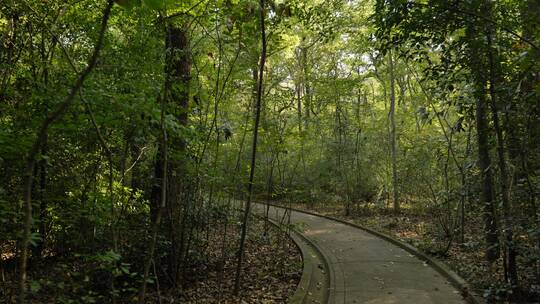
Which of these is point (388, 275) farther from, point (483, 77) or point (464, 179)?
point (483, 77)

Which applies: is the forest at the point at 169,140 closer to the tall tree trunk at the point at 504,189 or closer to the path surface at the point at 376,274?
the tall tree trunk at the point at 504,189

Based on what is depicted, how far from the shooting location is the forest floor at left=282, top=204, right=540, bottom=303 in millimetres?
5684

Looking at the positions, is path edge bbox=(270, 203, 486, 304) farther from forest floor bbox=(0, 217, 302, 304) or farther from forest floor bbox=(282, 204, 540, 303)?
forest floor bbox=(0, 217, 302, 304)

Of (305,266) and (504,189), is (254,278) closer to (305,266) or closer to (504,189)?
(305,266)

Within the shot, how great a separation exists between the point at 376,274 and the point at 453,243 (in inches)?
140

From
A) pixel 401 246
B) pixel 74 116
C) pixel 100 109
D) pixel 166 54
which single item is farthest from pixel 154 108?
pixel 401 246

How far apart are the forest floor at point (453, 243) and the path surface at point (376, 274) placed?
509 millimetres

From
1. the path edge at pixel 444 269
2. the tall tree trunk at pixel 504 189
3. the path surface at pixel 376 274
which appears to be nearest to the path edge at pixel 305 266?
the path surface at pixel 376 274

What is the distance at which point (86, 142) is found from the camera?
4684 mm

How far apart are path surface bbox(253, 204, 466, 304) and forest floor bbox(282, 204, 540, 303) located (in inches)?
20.0

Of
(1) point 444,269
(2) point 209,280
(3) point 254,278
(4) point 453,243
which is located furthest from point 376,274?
(4) point 453,243

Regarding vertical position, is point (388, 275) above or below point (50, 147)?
below

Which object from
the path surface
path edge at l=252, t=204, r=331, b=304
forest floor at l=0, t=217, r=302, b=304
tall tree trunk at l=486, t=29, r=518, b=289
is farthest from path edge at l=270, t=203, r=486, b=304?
forest floor at l=0, t=217, r=302, b=304

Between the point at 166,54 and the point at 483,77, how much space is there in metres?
→ 5.00
